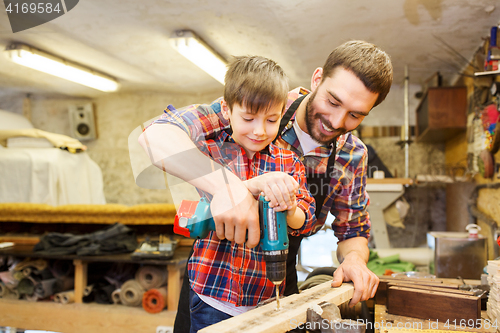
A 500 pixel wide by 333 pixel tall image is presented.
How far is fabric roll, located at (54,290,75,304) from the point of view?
274 cm

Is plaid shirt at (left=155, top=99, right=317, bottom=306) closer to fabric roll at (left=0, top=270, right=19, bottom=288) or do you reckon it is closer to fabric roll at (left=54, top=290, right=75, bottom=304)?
fabric roll at (left=54, top=290, right=75, bottom=304)

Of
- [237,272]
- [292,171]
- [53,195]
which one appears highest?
[292,171]

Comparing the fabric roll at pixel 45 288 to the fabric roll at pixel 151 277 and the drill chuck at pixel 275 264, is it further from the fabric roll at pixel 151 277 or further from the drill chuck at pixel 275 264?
the drill chuck at pixel 275 264

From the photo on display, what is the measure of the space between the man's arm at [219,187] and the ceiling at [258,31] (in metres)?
1.94

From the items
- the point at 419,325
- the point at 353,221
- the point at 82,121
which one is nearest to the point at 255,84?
the point at 353,221

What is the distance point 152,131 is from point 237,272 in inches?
17.4

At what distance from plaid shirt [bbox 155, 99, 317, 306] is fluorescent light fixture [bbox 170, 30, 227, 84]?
2537mm

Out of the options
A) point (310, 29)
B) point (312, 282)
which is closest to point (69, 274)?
point (312, 282)

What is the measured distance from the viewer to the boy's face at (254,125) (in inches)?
32.5

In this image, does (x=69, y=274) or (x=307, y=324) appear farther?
(x=69, y=274)

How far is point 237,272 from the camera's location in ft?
3.03

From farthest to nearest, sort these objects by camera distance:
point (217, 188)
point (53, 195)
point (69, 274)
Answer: point (69, 274), point (53, 195), point (217, 188)

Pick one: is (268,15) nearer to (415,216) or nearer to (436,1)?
(436,1)

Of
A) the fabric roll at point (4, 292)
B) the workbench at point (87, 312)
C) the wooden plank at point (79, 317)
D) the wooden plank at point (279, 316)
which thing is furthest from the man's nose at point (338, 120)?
the fabric roll at point (4, 292)
